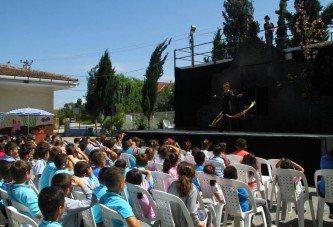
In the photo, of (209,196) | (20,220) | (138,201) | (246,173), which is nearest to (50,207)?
(20,220)

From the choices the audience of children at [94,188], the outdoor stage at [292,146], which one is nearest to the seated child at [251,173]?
the audience of children at [94,188]

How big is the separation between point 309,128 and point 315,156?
446cm

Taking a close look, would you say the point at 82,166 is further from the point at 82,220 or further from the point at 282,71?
the point at 282,71

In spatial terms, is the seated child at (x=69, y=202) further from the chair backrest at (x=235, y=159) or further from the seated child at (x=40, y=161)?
the chair backrest at (x=235, y=159)

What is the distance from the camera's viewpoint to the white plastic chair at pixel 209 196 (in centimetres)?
507

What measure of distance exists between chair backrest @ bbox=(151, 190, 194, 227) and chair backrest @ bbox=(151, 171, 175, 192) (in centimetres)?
84

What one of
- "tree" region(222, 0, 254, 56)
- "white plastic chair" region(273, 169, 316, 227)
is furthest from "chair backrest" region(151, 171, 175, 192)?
"tree" region(222, 0, 254, 56)

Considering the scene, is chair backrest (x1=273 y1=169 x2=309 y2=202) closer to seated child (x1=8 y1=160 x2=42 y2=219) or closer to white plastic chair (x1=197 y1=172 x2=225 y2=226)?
white plastic chair (x1=197 y1=172 x2=225 y2=226)

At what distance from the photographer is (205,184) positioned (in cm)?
522

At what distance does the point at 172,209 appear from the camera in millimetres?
4023

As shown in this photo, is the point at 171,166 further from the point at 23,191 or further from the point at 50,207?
the point at 50,207

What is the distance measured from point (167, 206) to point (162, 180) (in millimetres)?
1087

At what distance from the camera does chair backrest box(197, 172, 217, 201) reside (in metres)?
5.12

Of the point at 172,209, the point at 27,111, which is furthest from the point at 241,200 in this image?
the point at 27,111
